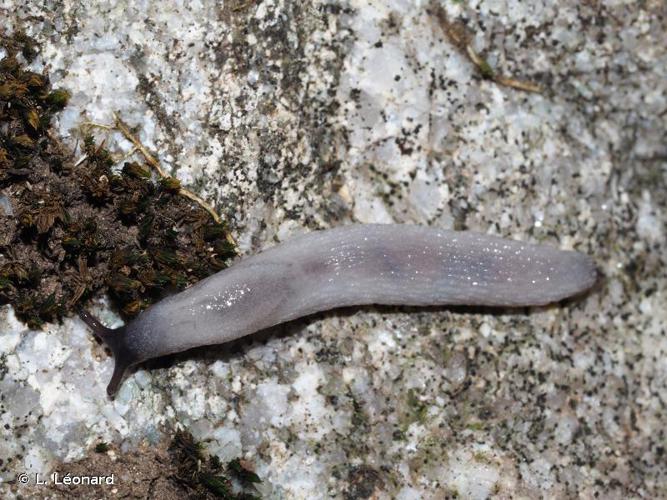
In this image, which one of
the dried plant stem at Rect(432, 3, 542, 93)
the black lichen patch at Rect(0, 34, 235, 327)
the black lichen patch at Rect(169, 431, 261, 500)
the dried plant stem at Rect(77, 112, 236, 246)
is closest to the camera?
the black lichen patch at Rect(0, 34, 235, 327)

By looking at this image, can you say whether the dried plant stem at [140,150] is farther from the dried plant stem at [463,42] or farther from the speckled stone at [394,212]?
the dried plant stem at [463,42]

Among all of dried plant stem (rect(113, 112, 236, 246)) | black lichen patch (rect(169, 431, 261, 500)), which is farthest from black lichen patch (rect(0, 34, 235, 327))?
black lichen patch (rect(169, 431, 261, 500))

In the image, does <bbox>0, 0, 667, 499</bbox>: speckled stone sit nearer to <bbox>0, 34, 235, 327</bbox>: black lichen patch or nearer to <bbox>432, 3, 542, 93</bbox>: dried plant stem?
<bbox>432, 3, 542, 93</bbox>: dried plant stem

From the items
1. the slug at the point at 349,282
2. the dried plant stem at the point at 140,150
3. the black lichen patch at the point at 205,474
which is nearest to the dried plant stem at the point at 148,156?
the dried plant stem at the point at 140,150

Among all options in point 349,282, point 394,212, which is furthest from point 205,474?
point 394,212

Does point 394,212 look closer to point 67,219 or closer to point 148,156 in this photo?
point 148,156

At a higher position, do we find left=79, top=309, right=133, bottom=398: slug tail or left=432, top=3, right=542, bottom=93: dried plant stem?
left=432, top=3, right=542, bottom=93: dried plant stem
